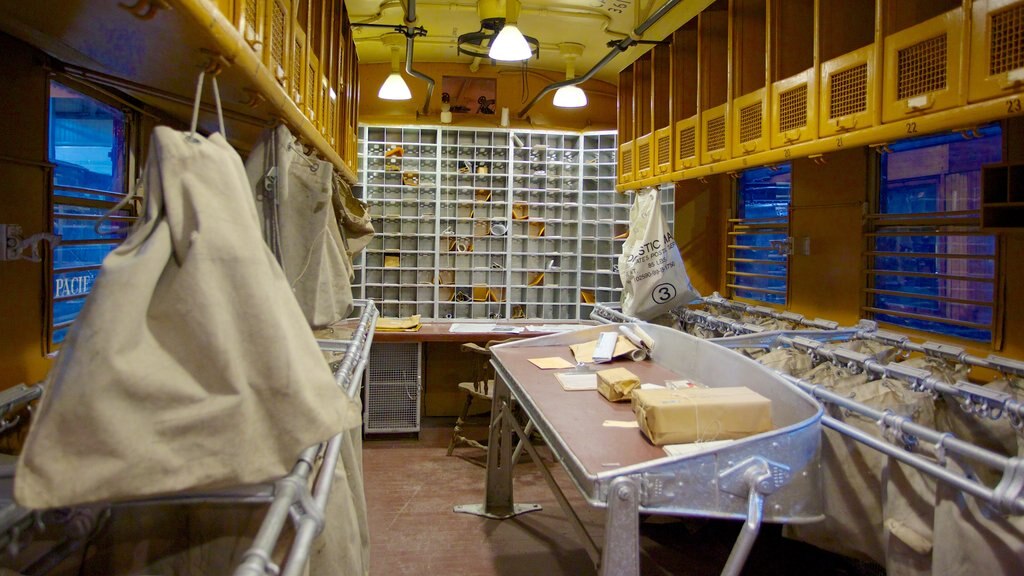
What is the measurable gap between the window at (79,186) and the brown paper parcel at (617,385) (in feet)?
5.50

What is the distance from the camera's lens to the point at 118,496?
0.80 metres

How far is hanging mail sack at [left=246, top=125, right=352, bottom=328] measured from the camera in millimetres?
1714

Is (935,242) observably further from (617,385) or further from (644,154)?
(644,154)

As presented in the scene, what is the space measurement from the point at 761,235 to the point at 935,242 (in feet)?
4.50

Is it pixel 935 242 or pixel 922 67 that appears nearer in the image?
pixel 922 67

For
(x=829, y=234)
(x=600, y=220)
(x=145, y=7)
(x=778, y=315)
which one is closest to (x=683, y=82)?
(x=829, y=234)

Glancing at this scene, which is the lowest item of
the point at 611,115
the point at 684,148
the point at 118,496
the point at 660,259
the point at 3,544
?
the point at 3,544

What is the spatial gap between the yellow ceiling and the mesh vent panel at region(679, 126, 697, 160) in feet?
3.58

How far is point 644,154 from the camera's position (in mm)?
4344

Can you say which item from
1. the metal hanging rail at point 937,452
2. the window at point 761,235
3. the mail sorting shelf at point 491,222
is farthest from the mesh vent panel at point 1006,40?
the mail sorting shelf at point 491,222

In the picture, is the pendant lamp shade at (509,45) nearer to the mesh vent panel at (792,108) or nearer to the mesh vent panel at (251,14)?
the mesh vent panel at (792,108)

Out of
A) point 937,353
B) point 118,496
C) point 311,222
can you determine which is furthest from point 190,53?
point 937,353

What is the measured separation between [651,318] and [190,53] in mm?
3158

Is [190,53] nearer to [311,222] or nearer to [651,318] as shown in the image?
[311,222]
